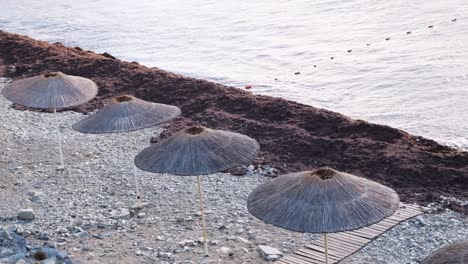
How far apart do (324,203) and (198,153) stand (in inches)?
59.4

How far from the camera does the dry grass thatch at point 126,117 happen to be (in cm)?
768

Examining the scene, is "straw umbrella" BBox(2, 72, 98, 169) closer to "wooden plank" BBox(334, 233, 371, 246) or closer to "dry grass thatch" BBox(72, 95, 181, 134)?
"dry grass thatch" BBox(72, 95, 181, 134)

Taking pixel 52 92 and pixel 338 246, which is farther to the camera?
pixel 52 92

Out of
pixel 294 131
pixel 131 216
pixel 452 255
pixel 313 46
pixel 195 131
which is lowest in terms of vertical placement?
pixel 131 216

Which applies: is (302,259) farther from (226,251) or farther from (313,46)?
(313,46)

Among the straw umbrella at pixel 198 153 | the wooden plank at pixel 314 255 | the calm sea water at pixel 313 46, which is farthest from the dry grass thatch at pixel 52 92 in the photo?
the calm sea water at pixel 313 46

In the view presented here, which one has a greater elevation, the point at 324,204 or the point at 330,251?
the point at 324,204

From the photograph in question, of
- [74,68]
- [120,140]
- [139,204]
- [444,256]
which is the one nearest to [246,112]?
[120,140]

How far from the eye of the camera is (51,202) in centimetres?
823

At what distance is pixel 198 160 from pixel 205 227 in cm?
116

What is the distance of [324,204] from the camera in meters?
5.45

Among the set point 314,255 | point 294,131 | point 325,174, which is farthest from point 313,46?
point 325,174

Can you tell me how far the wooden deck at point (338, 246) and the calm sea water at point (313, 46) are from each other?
3.25 metres

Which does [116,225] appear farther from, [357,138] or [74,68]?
[74,68]
